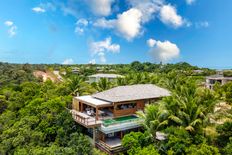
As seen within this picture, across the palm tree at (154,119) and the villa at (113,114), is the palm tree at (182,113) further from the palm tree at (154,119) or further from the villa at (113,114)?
the villa at (113,114)

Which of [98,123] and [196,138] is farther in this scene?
[98,123]

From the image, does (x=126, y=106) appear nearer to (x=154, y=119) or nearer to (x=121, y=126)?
(x=121, y=126)

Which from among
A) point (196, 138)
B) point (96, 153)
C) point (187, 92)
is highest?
point (187, 92)

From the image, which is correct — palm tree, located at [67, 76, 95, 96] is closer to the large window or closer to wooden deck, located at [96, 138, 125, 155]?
the large window

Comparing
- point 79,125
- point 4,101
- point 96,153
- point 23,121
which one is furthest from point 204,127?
point 4,101

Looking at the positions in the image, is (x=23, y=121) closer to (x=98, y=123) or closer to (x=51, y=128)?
(x=51, y=128)

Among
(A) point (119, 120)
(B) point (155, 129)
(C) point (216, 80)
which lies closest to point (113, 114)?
(A) point (119, 120)

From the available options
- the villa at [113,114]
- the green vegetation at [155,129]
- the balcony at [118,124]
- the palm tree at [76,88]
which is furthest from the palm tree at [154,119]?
the palm tree at [76,88]

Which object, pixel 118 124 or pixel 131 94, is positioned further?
pixel 131 94

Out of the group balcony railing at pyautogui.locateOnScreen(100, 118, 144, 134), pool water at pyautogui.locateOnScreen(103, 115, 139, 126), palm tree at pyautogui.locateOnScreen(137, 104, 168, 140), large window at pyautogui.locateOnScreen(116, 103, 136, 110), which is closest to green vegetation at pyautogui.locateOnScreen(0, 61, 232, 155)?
palm tree at pyautogui.locateOnScreen(137, 104, 168, 140)
